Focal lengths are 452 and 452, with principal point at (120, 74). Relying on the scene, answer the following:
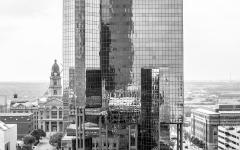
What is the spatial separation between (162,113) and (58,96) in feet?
132

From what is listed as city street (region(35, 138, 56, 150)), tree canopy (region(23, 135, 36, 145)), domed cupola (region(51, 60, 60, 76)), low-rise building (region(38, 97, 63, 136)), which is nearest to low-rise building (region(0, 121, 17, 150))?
city street (region(35, 138, 56, 150))

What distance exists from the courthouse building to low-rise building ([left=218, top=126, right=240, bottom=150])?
98.7 ft

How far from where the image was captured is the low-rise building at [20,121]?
67312 millimetres

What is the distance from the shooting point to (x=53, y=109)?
249ft

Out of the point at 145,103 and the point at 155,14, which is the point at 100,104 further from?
the point at 155,14

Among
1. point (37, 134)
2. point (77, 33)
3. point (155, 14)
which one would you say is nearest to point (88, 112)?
point (77, 33)

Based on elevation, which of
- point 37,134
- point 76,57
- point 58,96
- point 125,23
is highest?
point 125,23

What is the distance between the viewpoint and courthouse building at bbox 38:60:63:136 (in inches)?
2970

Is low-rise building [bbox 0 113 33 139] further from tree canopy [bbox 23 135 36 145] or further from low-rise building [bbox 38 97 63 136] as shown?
tree canopy [bbox 23 135 36 145]

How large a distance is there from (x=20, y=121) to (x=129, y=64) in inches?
1317

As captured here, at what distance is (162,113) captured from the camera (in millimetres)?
37906

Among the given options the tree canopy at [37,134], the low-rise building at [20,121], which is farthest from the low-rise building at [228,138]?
the low-rise building at [20,121]

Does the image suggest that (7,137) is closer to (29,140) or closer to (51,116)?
(29,140)

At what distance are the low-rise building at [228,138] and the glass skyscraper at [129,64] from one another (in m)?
14.2
